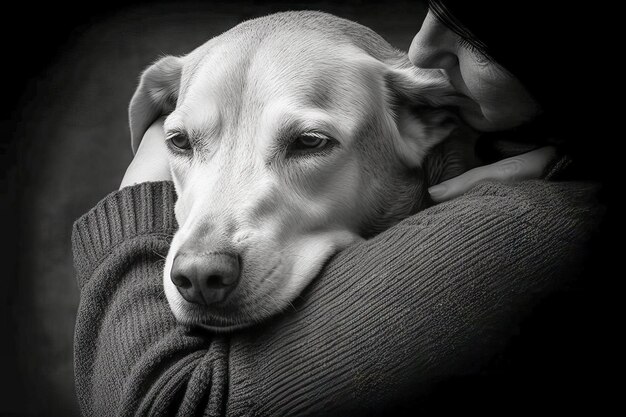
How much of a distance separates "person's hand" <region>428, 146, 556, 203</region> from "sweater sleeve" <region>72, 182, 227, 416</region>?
573mm

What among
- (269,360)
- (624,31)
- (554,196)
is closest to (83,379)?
(269,360)

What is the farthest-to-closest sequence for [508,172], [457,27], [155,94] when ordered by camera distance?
[155,94] → [508,172] → [457,27]

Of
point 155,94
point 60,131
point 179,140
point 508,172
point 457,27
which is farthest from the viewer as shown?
point 60,131

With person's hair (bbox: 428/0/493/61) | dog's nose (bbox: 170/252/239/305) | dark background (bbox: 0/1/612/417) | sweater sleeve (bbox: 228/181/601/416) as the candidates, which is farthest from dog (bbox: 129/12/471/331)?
dark background (bbox: 0/1/612/417)

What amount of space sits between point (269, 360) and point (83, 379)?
1.46 ft

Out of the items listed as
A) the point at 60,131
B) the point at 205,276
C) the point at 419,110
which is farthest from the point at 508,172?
Result: the point at 60,131

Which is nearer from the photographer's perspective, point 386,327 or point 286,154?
point 386,327

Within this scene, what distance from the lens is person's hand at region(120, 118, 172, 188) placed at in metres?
1.50

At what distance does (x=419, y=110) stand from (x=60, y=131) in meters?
1.14

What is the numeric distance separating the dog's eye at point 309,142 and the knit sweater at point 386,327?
0.26m

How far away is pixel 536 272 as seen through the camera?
0.99 m

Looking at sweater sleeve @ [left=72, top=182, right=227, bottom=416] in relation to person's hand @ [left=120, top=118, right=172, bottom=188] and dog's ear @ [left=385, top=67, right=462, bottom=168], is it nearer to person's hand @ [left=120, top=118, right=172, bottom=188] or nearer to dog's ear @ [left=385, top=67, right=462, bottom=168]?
person's hand @ [left=120, top=118, right=172, bottom=188]

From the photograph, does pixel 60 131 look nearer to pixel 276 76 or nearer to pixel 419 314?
pixel 276 76

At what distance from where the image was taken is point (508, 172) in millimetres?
1223
